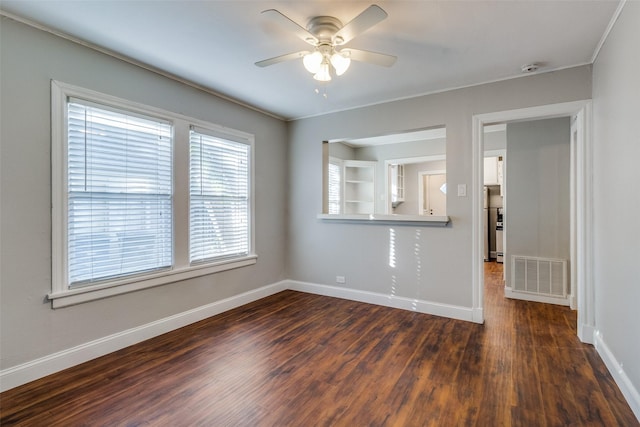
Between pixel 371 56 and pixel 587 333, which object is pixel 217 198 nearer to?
pixel 371 56

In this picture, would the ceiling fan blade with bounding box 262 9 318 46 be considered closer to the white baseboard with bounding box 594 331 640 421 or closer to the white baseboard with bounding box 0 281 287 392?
the white baseboard with bounding box 0 281 287 392

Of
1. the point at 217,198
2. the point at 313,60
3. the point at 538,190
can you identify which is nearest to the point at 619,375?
the point at 538,190

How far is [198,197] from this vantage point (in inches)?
131

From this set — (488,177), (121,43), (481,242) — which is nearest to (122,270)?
(121,43)

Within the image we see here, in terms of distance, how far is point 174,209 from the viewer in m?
3.08

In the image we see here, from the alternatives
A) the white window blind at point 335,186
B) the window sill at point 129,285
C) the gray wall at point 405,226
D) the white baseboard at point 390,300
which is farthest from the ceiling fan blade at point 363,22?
the white window blind at point 335,186

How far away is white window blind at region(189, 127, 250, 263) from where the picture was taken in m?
3.31

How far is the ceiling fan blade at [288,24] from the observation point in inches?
66.8

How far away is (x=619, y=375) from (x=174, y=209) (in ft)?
12.4

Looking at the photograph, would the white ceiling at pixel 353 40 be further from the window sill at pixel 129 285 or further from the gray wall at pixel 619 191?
the window sill at pixel 129 285

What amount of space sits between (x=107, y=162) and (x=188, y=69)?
1.11 m

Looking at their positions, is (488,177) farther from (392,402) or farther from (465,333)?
(392,402)

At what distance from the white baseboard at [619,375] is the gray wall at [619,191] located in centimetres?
4

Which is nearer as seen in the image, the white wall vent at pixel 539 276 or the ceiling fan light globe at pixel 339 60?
the ceiling fan light globe at pixel 339 60
